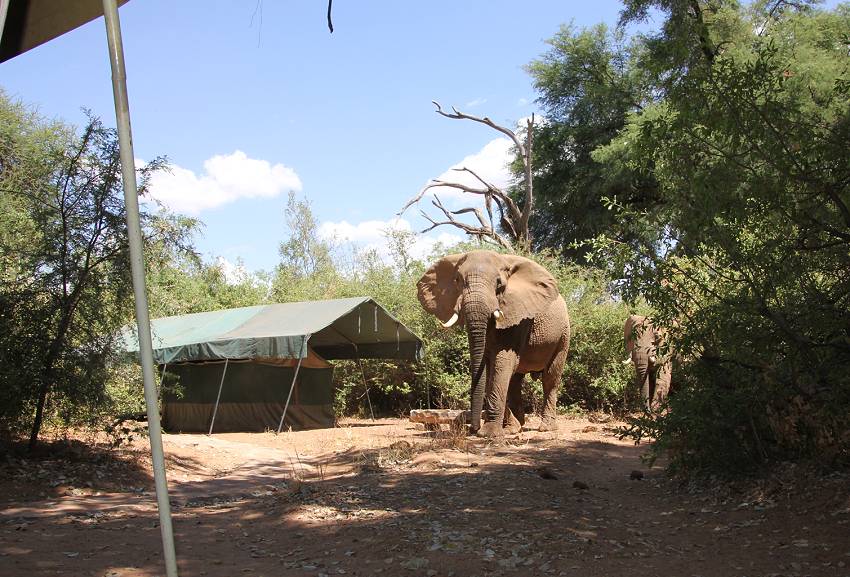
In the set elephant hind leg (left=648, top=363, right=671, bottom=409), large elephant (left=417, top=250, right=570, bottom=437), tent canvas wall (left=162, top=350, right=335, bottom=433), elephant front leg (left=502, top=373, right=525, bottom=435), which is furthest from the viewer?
tent canvas wall (left=162, top=350, right=335, bottom=433)

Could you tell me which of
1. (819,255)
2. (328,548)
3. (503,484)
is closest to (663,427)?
(503,484)

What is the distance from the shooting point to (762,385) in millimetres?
7004

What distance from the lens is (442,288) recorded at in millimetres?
12984

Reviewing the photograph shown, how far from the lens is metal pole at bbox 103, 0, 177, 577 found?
2119 millimetres

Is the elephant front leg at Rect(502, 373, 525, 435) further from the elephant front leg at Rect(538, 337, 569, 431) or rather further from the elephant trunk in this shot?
the elephant trunk

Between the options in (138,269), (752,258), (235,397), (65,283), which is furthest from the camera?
(235,397)

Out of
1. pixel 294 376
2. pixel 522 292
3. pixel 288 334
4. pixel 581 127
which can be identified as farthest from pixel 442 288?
pixel 581 127

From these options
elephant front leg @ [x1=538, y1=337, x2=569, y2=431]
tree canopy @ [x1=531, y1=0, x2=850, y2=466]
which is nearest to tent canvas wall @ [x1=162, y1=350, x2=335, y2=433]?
elephant front leg @ [x1=538, y1=337, x2=569, y2=431]

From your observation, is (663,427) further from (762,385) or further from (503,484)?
(503,484)

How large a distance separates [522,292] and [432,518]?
19.3 feet

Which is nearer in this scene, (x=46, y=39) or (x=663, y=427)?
(x=46, y=39)

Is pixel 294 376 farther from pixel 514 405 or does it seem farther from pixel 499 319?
pixel 499 319

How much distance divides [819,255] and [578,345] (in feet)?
36.2

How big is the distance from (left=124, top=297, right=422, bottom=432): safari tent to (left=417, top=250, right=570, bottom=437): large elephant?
3722mm
